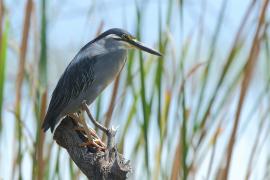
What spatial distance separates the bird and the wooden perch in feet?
0.48

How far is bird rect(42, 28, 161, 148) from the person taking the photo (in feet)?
7.24

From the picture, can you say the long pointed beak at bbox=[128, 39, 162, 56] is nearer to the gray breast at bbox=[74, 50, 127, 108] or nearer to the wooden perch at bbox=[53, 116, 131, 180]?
the gray breast at bbox=[74, 50, 127, 108]

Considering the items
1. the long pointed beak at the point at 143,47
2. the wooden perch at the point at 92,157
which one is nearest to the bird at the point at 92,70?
the long pointed beak at the point at 143,47

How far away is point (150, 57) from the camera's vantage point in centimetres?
248

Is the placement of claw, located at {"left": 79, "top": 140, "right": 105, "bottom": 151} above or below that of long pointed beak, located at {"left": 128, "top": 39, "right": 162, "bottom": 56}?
below

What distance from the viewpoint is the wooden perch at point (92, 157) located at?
1771 millimetres

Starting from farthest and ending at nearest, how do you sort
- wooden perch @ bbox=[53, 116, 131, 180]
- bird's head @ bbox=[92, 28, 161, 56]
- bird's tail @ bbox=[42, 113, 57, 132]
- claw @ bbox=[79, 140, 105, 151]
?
bird's head @ bbox=[92, 28, 161, 56], bird's tail @ bbox=[42, 113, 57, 132], claw @ bbox=[79, 140, 105, 151], wooden perch @ bbox=[53, 116, 131, 180]

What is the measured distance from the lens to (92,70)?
2.31 metres

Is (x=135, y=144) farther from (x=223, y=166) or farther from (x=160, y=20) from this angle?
(x=160, y=20)

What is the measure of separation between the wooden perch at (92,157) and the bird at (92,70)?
147 millimetres

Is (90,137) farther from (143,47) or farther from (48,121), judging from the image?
(143,47)

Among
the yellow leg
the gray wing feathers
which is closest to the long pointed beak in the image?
the gray wing feathers

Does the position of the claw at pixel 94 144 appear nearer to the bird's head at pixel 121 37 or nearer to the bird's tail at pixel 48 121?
the bird's tail at pixel 48 121

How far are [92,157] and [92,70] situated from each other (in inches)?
20.3
